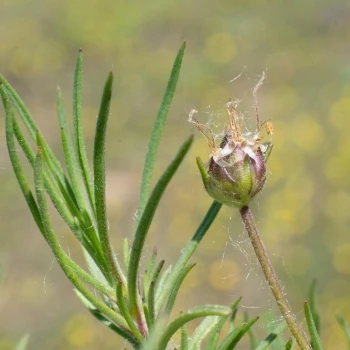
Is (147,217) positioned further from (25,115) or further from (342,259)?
(342,259)

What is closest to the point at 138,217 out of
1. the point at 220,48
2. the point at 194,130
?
the point at 194,130

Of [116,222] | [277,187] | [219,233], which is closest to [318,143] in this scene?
[277,187]

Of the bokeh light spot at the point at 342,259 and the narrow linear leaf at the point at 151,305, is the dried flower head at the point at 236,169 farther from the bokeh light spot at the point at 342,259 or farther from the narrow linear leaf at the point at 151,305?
the bokeh light spot at the point at 342,259

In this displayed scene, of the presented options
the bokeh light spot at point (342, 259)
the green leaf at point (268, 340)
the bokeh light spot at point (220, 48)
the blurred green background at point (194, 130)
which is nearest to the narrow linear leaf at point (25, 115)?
the green leaf at point (268, 340)

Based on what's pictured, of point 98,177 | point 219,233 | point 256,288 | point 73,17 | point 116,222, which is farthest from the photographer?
point 73,17

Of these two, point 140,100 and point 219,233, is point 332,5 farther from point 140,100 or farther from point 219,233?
point 219,233

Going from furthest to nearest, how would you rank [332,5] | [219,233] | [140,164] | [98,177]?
[332,5] → [140,164] → [219,233] → [98,177]

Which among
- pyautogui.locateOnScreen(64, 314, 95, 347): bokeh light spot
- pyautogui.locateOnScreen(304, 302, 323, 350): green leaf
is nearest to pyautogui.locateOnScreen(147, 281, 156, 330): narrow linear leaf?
pyautogui.locateOnScreen(304, 302, 323, 350): green leaf
